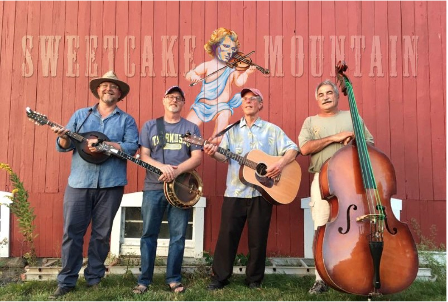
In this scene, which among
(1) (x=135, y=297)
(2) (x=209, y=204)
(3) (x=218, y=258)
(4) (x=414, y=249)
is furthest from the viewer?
(2) (x=209, y=204)

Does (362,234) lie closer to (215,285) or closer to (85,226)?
(215,285)

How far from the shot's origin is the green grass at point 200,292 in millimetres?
3014

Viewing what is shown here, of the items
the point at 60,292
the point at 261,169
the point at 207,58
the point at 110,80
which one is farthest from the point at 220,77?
the point at 60,292

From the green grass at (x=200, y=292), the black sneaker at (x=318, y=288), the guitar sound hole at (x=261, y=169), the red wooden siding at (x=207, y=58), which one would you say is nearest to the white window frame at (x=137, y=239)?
the red wooden siding at (x=207, y=58)

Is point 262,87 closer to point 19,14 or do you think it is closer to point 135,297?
point 135,297

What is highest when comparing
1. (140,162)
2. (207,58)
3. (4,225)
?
(207,58)

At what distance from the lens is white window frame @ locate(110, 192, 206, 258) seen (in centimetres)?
433

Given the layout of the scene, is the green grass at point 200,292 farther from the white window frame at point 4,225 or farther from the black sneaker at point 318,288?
the white window frame at point 4,225

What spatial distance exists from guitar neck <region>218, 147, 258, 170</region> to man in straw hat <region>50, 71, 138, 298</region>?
868 millimetres

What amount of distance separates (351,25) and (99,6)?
10.9 ft

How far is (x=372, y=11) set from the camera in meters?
4.57

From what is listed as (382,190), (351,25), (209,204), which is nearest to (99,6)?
(209,204)

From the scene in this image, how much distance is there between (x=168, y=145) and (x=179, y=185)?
0.40m

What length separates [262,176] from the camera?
3.30 meters
